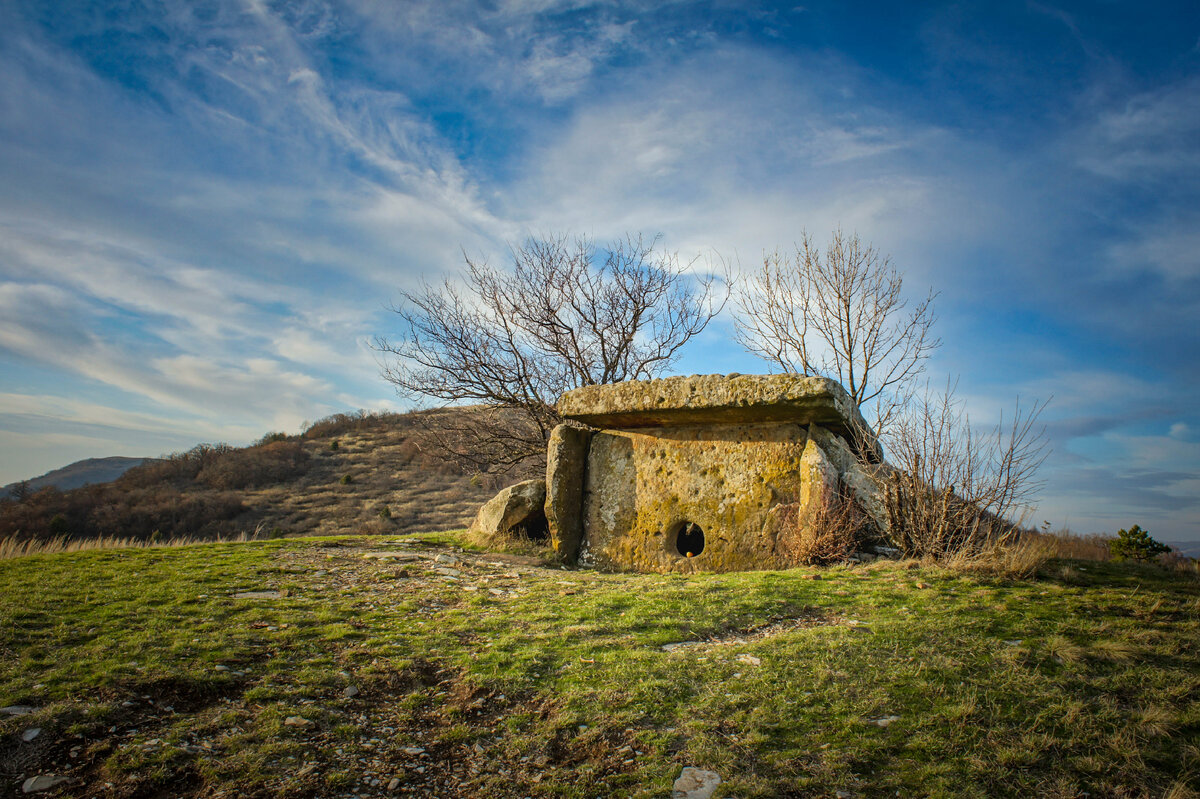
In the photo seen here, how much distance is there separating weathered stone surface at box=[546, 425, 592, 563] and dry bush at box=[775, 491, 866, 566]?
2937mm

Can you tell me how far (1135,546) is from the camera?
9.44 meters

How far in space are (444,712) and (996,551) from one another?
5460 millimetres

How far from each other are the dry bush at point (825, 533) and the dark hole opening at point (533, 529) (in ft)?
12.4

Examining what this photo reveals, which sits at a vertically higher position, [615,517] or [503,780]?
[615,517]

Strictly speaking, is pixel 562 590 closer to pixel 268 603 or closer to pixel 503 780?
pixel 268 603

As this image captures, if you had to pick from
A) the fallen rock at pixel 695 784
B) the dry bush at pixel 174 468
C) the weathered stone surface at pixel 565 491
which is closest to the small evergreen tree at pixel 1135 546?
the weathered stone surface at pixel 565 491

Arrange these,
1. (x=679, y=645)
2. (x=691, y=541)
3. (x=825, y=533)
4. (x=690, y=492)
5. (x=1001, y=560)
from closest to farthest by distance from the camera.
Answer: (x=679, y=645) < (x=1001, y=560) < (x=825, y=533) < (x=690, y=492) < (x=691, y=541)

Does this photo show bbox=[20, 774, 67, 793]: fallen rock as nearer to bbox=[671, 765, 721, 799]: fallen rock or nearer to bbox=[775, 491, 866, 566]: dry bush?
bbox=[671, 765, 721, 799]: fallen rock

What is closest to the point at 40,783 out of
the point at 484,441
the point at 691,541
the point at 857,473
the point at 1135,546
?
the point at 857,473

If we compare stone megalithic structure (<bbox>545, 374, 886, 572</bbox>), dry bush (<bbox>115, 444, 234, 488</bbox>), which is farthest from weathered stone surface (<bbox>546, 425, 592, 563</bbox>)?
dry bush (<bbox>115, 444, 234, 488</bbox>)

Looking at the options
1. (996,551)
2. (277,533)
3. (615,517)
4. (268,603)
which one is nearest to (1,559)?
(268,603)

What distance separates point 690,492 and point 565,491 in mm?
1805

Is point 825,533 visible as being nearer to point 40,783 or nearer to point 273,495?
point 40,783

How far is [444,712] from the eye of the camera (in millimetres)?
3225
